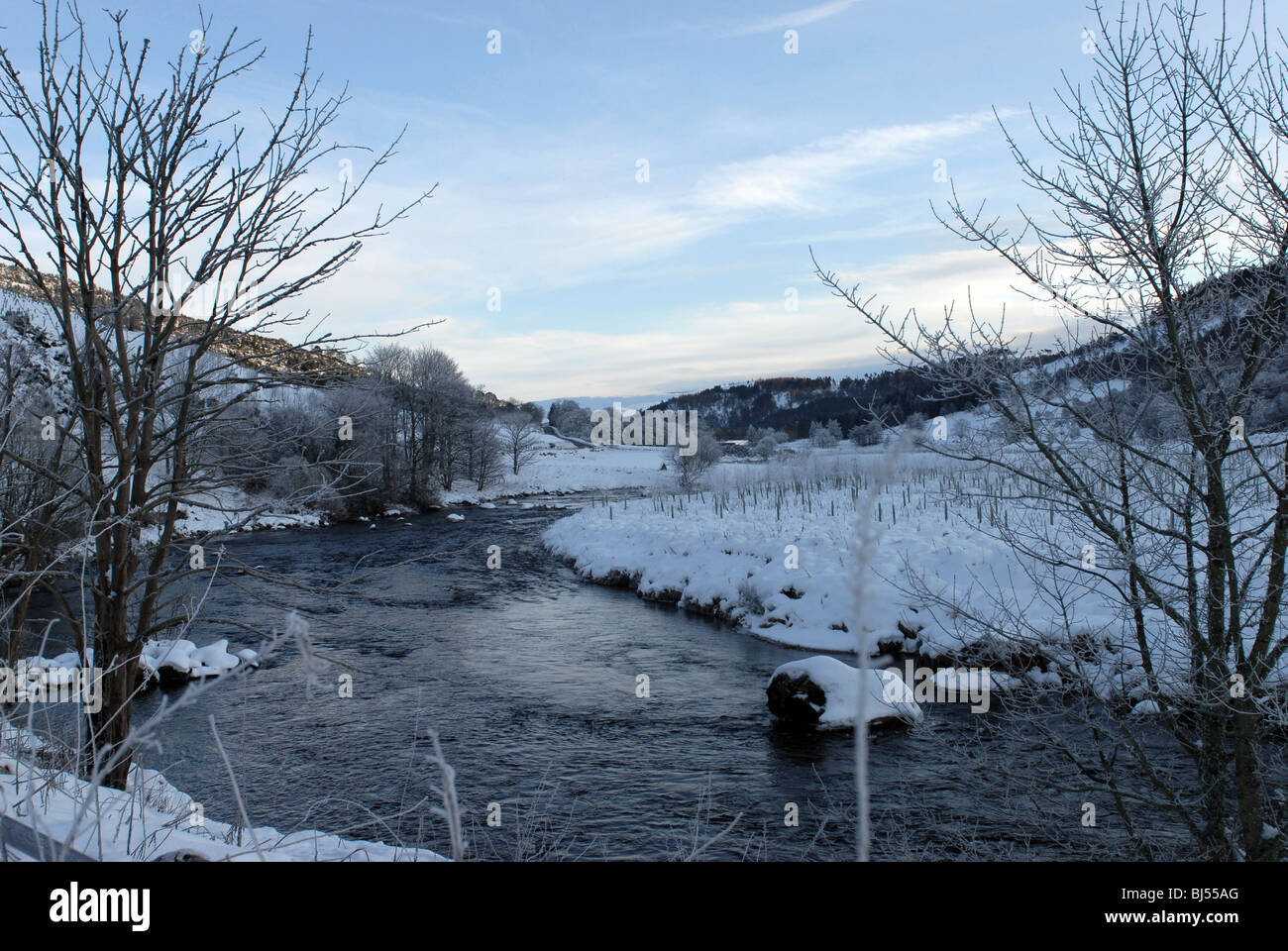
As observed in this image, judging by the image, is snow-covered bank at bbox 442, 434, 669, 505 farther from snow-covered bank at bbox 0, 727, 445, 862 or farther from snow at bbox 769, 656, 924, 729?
snow-covered bank at bbox 0, 727, 445, 862

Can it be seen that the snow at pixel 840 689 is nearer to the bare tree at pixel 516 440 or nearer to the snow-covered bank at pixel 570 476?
the snow-covered bank at pixel 570 476

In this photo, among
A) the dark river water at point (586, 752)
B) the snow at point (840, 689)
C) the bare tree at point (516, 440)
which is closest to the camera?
the dark river water at point (586, 752)

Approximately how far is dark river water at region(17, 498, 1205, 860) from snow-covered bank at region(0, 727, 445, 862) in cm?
45

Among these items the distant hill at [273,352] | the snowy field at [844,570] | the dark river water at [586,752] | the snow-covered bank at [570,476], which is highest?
the distant hill at [273,352]

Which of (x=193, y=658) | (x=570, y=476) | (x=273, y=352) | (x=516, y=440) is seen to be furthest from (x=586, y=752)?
(x=570, y=476)

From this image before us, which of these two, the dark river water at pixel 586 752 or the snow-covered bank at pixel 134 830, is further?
the dark river water at pixel 586 752

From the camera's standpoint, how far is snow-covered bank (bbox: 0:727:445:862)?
2.87 metres

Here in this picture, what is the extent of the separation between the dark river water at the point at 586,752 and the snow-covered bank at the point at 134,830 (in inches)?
17.8

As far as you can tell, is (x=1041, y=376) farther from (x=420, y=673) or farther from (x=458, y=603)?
(x=458, y=603)

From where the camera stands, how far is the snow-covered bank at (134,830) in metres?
2.87

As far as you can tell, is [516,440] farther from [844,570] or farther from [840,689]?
[840,689]

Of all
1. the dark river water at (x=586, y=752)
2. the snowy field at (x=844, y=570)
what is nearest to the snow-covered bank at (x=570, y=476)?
the snowy field at (x=844, y=570)

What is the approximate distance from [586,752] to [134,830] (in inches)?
226
